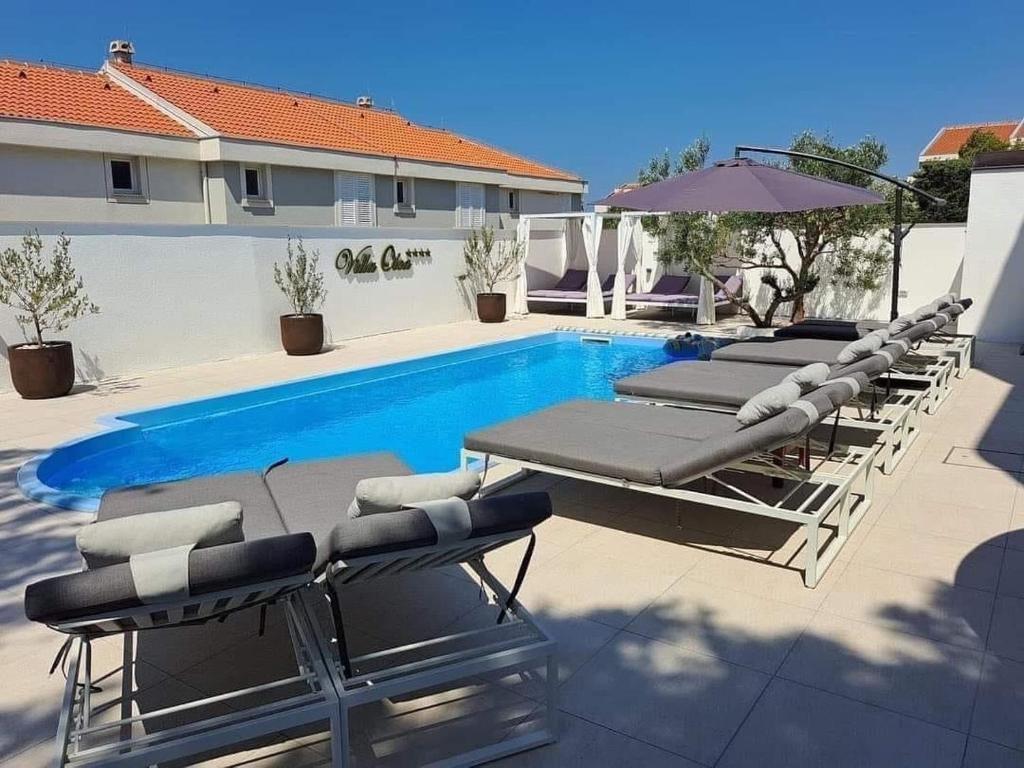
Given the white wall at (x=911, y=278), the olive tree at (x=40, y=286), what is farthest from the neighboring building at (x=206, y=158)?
the white wall at (x=911, y=278)

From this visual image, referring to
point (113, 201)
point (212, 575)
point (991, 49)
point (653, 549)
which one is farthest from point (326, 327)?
point (991, 49)

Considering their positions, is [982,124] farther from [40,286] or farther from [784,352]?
[40,286]

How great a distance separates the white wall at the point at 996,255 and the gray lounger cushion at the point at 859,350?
7.70 metres

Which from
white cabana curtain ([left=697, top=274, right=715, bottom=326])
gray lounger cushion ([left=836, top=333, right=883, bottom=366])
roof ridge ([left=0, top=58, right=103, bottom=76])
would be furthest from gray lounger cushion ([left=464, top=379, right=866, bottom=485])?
roof ridge ([left=0, top=58, right=103, bottom=76])

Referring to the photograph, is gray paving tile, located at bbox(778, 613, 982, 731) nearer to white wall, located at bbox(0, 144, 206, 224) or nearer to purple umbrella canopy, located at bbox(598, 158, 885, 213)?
purple umbrella canopy, located at bbox(598, 158, 885, 213)

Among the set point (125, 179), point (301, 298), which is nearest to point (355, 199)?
point (125, 179)

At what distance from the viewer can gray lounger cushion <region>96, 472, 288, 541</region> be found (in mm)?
3326

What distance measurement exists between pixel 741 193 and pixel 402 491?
18.8 ft

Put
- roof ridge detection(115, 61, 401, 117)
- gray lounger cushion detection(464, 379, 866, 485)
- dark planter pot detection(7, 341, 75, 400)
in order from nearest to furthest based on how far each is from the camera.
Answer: gray lounger cushion detection(464, 379, 866, 485)
dark planter pot detection(7, 341, 75, 400)
roof ridge detection(115, 61, 401, 117)

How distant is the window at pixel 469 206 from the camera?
22375mm

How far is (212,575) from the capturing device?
2219mm

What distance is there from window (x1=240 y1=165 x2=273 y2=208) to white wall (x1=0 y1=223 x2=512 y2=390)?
5211mm

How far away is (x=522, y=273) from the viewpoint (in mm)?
17047

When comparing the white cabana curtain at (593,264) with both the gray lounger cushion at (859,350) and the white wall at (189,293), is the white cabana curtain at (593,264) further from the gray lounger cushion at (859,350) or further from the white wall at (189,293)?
the gray lounger cushion at (859,350)
